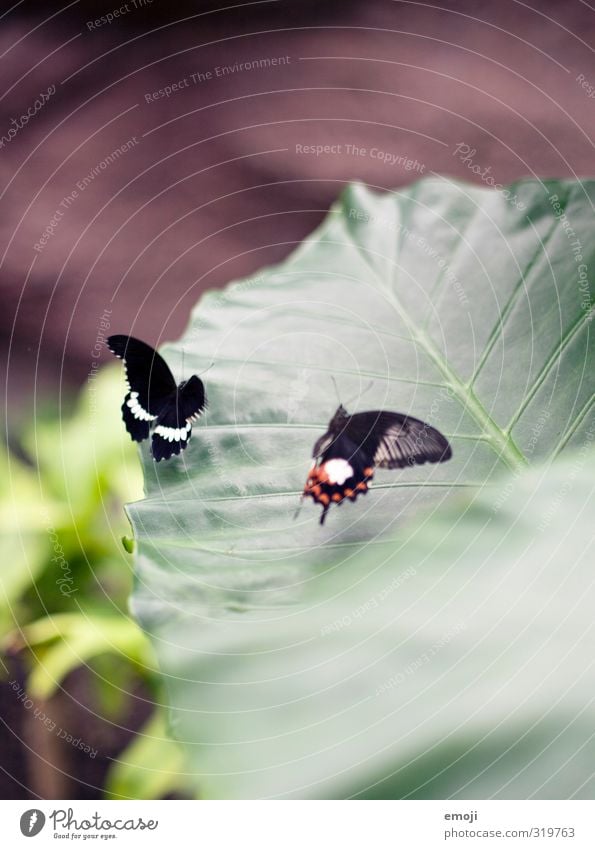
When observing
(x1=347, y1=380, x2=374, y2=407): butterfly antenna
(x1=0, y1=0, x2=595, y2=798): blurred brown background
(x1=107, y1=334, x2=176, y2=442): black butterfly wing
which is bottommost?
(x1=347, y1=380, x2=374, y2=407): butterfly antenna

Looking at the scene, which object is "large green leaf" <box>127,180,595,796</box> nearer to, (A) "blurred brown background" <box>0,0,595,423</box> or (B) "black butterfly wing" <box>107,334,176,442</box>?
(B) "black butterfly wing" <box>107,334,176,442</box>

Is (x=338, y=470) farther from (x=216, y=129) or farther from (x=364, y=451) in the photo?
(x=216, y=129)

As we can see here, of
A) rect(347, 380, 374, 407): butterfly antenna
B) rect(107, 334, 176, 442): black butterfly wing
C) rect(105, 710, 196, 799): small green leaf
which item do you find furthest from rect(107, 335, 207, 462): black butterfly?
rect(105, 710, 196, 799): small green leaf

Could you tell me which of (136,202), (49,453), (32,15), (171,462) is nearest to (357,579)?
(171,462)

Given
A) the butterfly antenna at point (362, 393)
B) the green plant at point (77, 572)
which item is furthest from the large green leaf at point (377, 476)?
the green plant at point (77, 572)

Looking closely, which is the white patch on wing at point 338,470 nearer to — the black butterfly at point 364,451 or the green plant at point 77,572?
the black butterfly at point 364,451

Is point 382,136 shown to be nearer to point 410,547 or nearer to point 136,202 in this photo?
point 136,202

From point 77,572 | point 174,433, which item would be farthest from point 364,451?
point 77,572
